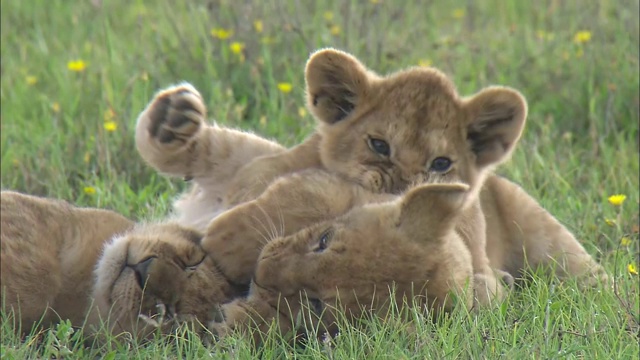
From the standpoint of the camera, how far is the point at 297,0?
7.79 metres

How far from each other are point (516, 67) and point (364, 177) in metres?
3.35

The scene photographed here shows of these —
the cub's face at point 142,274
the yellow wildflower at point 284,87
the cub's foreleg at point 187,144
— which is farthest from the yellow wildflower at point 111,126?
the cub's face at point 142,274

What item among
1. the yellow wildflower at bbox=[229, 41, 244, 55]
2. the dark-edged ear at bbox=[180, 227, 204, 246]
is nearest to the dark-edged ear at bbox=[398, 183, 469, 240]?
the dark-edged ear at bbox=[180, 227, 204, 246]

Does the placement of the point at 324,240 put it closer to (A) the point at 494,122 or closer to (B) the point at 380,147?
(B) the point at 380,147

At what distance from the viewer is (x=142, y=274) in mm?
4254

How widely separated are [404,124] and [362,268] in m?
1.07

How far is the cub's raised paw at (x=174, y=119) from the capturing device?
535 cm

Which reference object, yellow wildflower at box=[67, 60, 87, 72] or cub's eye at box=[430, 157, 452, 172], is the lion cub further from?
yellow wildflower at box=[67, 60, 87, 72]

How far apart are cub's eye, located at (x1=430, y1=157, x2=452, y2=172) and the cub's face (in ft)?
3.29

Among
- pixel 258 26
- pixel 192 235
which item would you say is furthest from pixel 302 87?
pixel 192 235

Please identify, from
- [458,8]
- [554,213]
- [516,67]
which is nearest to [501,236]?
[554,213]

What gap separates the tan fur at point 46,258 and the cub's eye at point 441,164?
1256 mm

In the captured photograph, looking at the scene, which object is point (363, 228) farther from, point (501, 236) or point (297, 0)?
point (297, 0)

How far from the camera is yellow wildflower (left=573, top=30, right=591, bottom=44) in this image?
7875 millimetres
